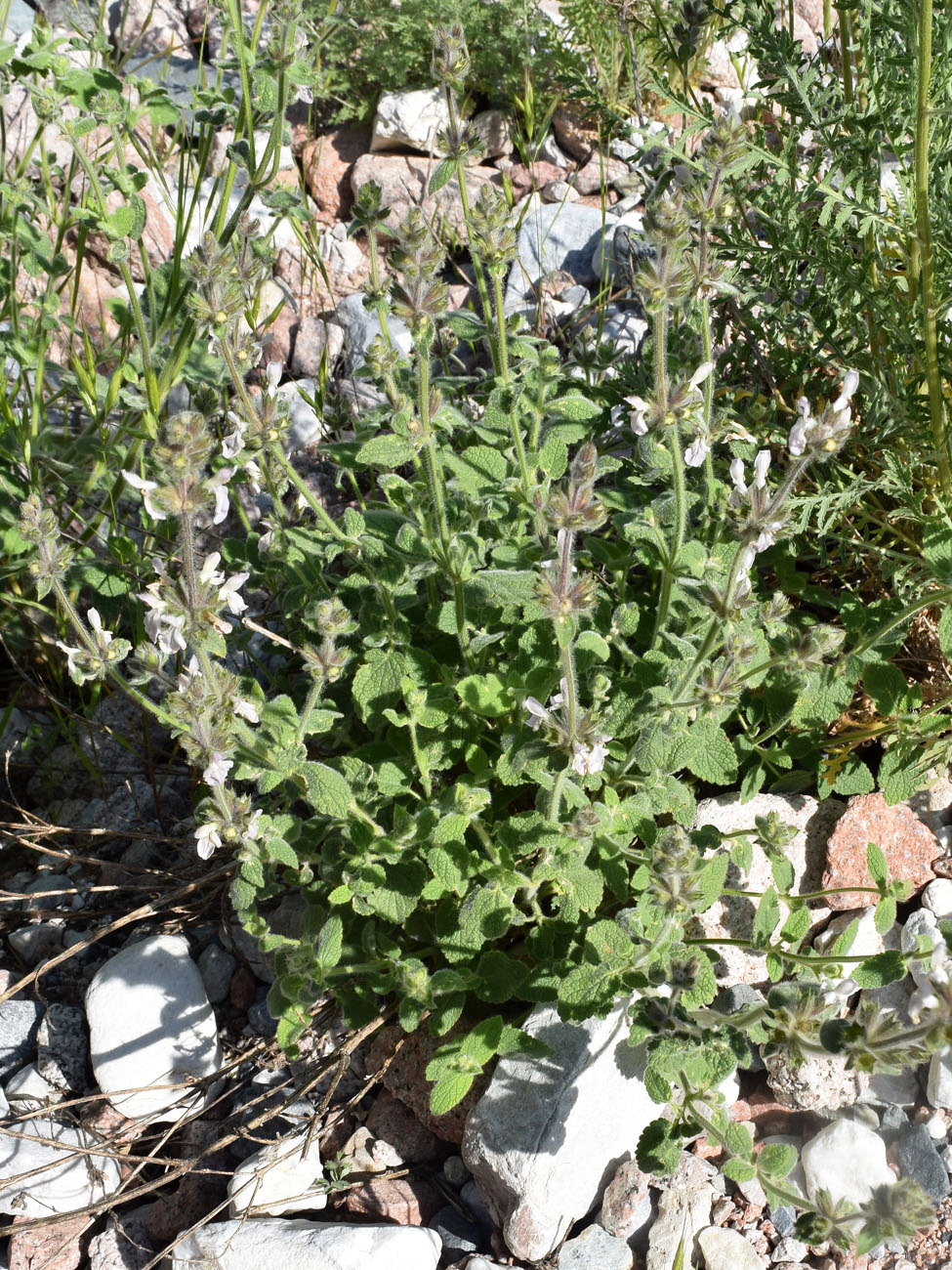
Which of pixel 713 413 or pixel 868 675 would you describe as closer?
pixel 868 675

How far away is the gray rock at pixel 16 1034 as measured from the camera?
350 centimetres

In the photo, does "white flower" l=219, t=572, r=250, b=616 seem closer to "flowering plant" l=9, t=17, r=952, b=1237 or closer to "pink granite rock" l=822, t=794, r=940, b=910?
"flowering plant" l=9, t=17, r=952, b=1237

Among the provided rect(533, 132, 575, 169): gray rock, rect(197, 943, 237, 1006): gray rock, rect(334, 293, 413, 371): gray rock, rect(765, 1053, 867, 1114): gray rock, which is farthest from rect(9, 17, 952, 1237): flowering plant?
rect(533, 132, 575, 169): gray rock

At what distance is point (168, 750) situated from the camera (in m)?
4.30

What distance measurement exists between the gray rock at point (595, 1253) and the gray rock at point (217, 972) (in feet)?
4.64

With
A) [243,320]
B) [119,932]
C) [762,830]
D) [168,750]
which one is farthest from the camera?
[243,320]

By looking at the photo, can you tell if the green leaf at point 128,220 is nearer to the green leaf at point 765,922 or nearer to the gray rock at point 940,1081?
the green leaf at point 765,922

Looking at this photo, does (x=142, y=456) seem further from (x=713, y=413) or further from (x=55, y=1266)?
(x=55, y=1266)

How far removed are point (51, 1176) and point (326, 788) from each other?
151cm

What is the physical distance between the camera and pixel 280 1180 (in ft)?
10.0

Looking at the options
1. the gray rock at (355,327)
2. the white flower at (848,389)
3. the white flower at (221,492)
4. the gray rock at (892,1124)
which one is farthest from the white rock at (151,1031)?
the gray rock at (355,327)

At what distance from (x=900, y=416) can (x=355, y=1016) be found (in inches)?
93.8

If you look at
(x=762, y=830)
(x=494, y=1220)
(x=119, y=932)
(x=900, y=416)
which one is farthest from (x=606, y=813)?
(x=119, y=932)

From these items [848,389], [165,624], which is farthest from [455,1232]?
[848,389]
